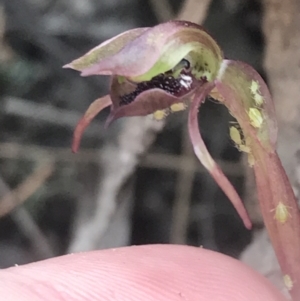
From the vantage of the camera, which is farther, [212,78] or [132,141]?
[132,141]

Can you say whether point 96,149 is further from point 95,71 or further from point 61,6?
point 95,71

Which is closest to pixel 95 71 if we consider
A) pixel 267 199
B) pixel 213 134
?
pixel 267 199

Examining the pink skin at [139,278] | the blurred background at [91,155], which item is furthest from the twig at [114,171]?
the pink skin at [139,278]

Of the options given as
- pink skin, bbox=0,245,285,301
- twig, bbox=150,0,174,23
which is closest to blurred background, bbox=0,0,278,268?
twig, bbox=150,0,174,23

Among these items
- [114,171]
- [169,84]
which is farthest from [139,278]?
[114,171]

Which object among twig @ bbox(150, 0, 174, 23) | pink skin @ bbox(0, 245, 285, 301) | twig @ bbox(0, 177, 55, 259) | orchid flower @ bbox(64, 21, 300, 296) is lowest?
twig @ bbox(0, 177, 55, 259)

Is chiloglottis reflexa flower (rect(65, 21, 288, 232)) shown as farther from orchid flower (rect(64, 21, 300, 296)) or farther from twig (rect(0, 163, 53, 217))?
twig (rect(0, 163, 53, 217))

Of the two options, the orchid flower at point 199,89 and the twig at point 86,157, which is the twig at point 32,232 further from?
the orchid flower at point 199,89

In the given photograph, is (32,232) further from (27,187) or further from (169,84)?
(169,84)
